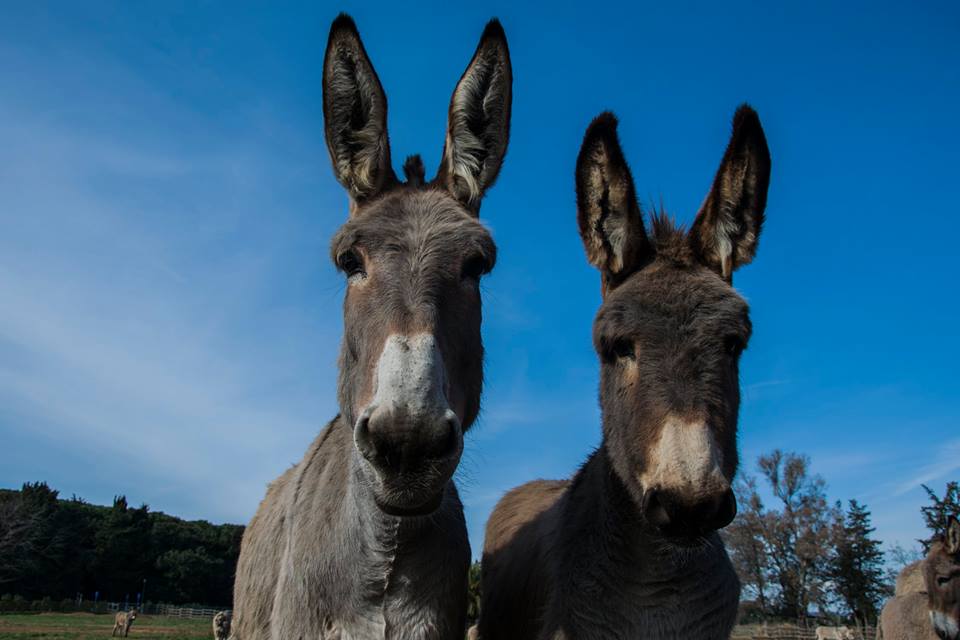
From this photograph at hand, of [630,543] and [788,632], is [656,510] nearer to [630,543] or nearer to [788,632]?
[630,543]

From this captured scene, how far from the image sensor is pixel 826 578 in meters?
42.6

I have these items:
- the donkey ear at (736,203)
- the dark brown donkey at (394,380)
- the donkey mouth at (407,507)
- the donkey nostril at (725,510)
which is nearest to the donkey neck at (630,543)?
the donkey nostril at (725,510)

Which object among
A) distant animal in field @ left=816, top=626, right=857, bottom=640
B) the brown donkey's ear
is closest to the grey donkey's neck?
the brown donkey's ear

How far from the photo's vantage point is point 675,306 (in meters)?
4.14

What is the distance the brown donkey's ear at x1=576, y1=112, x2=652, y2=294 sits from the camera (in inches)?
194

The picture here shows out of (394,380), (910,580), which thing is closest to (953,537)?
(910,580)

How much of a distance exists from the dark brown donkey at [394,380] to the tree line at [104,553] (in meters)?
71.4

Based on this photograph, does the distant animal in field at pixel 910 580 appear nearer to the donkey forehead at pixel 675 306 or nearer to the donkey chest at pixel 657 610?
the donkey chest at pixel 657 610

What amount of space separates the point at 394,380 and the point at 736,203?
3239 mm

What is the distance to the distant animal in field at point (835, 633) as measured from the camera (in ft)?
102

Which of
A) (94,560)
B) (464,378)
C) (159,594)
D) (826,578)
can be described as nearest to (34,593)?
(94,560)

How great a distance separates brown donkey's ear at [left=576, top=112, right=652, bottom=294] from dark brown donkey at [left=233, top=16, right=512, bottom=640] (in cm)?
74

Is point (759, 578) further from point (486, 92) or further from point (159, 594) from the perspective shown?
point (159, 594)

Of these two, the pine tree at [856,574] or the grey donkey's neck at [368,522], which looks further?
the pine tree at [856,574]
